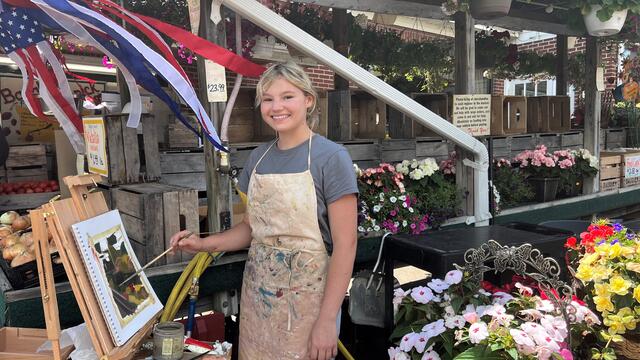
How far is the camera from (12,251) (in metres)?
2.37

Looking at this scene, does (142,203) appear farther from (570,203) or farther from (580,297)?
(570,203)

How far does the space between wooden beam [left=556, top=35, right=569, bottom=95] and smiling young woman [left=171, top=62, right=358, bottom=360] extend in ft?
18.9

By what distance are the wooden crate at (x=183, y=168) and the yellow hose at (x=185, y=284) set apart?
117cm

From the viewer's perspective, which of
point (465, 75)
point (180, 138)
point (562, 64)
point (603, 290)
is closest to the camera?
point (603, 290)

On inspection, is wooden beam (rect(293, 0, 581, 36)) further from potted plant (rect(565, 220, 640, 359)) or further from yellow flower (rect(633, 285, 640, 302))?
yellow flower (rect(633, 285, 640, 302))

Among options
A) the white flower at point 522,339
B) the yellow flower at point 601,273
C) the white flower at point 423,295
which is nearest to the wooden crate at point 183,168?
the white flower at point 423,295

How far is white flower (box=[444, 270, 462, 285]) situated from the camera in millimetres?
2166

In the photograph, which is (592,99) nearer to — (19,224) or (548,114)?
(548,114)

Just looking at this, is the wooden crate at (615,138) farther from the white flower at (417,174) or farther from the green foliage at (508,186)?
the white flower at (417,174)

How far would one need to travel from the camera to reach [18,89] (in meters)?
5.95

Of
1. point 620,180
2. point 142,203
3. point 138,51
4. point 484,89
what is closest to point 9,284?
point 142,203

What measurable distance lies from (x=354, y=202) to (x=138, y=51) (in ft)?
4.12

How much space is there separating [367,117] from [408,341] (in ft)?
10.7

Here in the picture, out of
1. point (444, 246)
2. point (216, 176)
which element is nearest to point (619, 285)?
point (444, 246)
